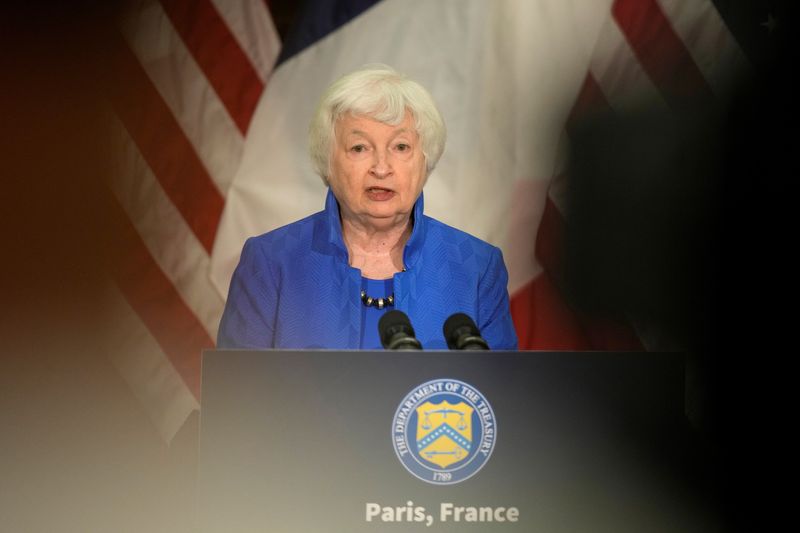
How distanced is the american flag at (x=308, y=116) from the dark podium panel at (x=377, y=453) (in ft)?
4.85

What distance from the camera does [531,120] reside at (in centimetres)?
297

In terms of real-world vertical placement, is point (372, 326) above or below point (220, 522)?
above

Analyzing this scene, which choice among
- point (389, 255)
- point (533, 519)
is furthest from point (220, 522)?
point (389, 255)

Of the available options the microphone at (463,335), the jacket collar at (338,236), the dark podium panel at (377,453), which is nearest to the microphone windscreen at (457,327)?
the microphone at (463,335)

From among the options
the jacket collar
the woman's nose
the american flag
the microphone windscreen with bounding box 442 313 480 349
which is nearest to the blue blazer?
the jacket collar

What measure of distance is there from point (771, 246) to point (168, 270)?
1.92 meters

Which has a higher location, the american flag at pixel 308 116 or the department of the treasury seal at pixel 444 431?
the american flag at pixel 308 116

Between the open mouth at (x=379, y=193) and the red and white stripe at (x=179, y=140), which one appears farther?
the red and white stripe at (x=179, y=140)

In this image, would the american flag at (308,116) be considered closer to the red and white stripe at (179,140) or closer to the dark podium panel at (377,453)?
the red and white stripe at (179,140)

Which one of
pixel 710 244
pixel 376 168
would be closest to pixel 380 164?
pixel 376 168

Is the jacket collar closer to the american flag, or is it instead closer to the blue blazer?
the blue blazer

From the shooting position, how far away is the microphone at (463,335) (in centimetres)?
165

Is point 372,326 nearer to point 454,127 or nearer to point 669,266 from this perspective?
point 454,127

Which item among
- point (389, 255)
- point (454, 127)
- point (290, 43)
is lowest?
point (389, 255)
